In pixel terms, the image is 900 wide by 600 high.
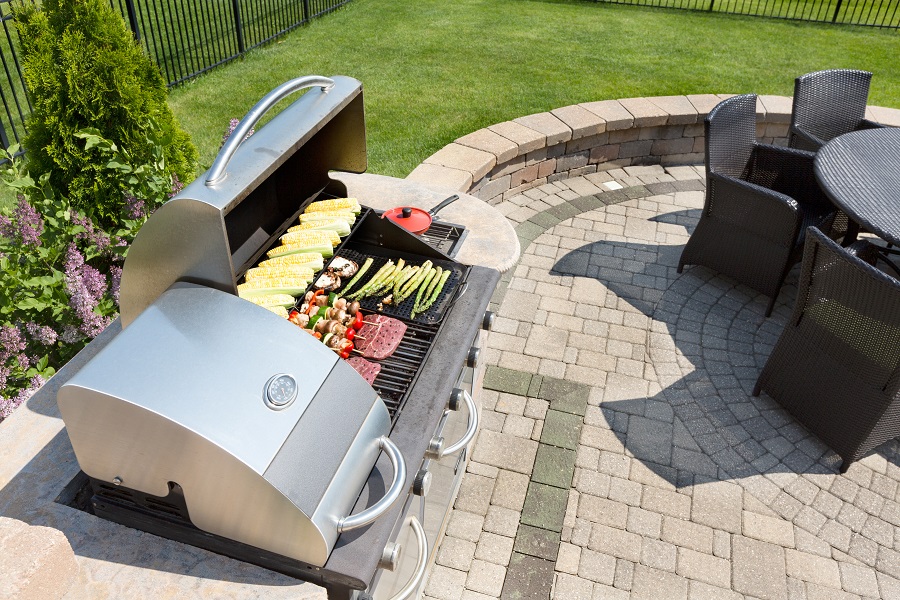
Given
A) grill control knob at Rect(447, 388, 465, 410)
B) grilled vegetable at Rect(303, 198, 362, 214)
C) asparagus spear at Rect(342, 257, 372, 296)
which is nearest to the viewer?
grill control knob at Rect(447, 388, 465, 410)

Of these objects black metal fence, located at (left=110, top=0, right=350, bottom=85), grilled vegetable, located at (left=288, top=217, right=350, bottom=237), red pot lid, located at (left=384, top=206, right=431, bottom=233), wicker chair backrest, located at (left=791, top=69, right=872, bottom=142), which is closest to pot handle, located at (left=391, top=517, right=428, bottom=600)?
grilled vegetable, located at (left=288, top=217, right=350, bottom=237)

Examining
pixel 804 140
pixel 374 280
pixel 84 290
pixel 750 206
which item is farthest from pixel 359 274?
pixel 804 140

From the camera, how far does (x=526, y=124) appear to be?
22.8 ft

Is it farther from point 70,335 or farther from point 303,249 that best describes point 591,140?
point 70,335

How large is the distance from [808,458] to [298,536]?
3.53 meters

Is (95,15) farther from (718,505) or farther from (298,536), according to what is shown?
(718,505)

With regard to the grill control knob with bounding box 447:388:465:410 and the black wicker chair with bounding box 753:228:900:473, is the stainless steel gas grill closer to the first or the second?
the grill control knob with bounding box 447:388:465:410

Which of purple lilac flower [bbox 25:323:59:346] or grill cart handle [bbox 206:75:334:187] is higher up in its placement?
grill cart handle [bbox 206:75:334:187]

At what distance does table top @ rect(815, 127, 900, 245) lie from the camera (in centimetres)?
447

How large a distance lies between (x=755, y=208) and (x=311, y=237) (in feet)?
11.6

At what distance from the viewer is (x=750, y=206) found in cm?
509

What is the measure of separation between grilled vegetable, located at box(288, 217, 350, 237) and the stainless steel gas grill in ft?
2.12

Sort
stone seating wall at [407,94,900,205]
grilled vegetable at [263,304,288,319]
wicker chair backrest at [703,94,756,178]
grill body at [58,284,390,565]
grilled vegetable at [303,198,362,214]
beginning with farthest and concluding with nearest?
stone seating wall at [407,94,900,205]
wicker chair backrest at [703,94,756,178]
grilled vegetable at [303,198,362,214]
grilled vegetable at [263,304,288,319]
grill body at [58,284,390,565]

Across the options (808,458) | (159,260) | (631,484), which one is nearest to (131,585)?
(159,260)
